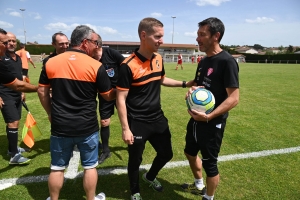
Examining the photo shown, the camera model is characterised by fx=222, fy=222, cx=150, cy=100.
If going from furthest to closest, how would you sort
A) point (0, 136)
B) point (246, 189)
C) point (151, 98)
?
point (0, 136)
point (246, 189)
point (151, 98)

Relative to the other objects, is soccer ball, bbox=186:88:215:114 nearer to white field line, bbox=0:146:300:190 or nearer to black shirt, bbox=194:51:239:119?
black shirt, bbox=194:51:239:119

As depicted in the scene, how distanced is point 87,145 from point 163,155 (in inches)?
45.5

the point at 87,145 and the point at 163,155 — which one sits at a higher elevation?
the point at 87,145

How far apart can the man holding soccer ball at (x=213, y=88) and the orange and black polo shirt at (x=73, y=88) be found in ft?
3.95

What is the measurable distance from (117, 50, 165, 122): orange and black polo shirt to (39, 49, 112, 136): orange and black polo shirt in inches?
11.1

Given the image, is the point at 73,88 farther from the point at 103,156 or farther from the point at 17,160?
the point at 17,160

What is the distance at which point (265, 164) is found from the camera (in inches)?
163

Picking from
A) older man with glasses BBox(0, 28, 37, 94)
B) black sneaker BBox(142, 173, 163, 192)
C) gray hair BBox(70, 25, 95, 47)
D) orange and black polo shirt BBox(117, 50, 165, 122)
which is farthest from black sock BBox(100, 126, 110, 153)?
gray hair BBox(70, 25, 95, 47)

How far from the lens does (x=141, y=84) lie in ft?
9.25

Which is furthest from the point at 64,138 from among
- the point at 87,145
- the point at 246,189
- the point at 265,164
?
the point at 265,164

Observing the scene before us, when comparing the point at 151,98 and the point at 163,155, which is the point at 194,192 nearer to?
the point at 163,155

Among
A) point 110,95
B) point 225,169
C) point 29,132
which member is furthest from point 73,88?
point 225,169

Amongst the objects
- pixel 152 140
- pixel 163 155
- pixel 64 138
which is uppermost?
pixel 64 138

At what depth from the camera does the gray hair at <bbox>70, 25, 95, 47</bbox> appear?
251 centimetres
